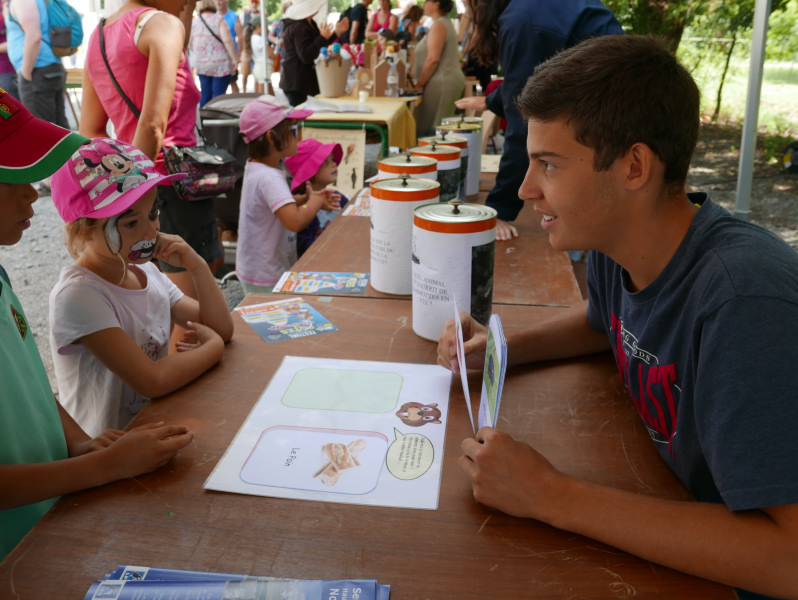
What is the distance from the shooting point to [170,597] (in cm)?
74

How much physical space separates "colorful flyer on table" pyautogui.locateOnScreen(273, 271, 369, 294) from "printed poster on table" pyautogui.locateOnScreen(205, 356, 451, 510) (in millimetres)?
452

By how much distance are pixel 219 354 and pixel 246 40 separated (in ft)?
33.1

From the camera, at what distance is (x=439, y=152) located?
6.95ft

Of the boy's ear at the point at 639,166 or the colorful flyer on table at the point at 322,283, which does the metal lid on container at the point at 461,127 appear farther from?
the boy's ear at the point at 639,166

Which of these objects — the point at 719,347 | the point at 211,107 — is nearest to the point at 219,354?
the point at 719,347

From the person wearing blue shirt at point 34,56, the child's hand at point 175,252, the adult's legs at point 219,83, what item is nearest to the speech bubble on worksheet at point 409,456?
the child's hand at point 175,252

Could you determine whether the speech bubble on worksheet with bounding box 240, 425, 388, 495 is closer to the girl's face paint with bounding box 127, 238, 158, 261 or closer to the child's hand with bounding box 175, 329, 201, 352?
the child's hand with bounding box 175, 329, 201, 352

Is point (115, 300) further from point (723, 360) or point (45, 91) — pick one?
point (45, 91)

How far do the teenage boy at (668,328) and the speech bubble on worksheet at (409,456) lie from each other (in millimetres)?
80

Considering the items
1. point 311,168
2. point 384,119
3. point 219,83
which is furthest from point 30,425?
point 219,83

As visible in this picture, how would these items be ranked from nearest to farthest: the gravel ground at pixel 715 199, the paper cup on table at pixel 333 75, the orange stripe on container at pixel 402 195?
1. the orange stripe on container at pixel 402 195
2. the gravel ground at pixel 715 199
3. the paper cup on table at pixel 333 75

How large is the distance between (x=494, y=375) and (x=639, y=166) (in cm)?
38

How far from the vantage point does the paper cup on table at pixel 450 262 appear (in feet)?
4.31

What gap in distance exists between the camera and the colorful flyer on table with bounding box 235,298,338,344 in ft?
4.84
